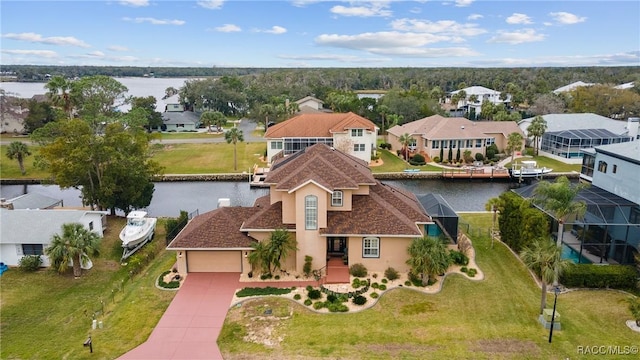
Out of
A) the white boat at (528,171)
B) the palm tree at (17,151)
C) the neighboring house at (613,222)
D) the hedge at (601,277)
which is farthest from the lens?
the white boat at (528,171)

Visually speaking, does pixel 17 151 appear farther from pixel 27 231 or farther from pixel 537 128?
pixel 537 128

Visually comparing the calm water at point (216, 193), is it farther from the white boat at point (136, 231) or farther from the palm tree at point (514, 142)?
the white boat at point (136, 231)

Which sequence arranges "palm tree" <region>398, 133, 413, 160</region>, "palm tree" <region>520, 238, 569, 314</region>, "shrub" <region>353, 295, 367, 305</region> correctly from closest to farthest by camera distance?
1. "palm tree" <region>520, 238, 569, 314</region>
2. "shrub" <region>353, 295, 367, 305</region>
3. "palm tree" <region>398, 133, 413, 160</region>

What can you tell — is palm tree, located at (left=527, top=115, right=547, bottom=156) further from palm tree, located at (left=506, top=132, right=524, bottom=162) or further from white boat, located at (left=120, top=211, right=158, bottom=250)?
white boat, located at (left=120, top=211, right=158, bottom=250)

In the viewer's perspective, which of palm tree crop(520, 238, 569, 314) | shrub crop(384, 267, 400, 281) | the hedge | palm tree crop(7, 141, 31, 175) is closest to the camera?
palm tree crop(520, 238, 569, 314)

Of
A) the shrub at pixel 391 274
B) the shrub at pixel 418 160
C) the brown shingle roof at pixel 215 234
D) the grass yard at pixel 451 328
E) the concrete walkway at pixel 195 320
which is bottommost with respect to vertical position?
the concrete walkway at pixel 195 320

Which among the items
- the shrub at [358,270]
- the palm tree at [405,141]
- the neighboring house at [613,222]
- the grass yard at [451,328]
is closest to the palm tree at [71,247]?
the grass yard at [451,328]

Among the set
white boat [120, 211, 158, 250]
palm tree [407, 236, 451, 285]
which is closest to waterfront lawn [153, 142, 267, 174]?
white boat [120, 211, 158, 250]

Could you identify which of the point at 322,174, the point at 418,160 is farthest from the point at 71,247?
the point at 418,160

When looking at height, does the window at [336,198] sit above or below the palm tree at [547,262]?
above
